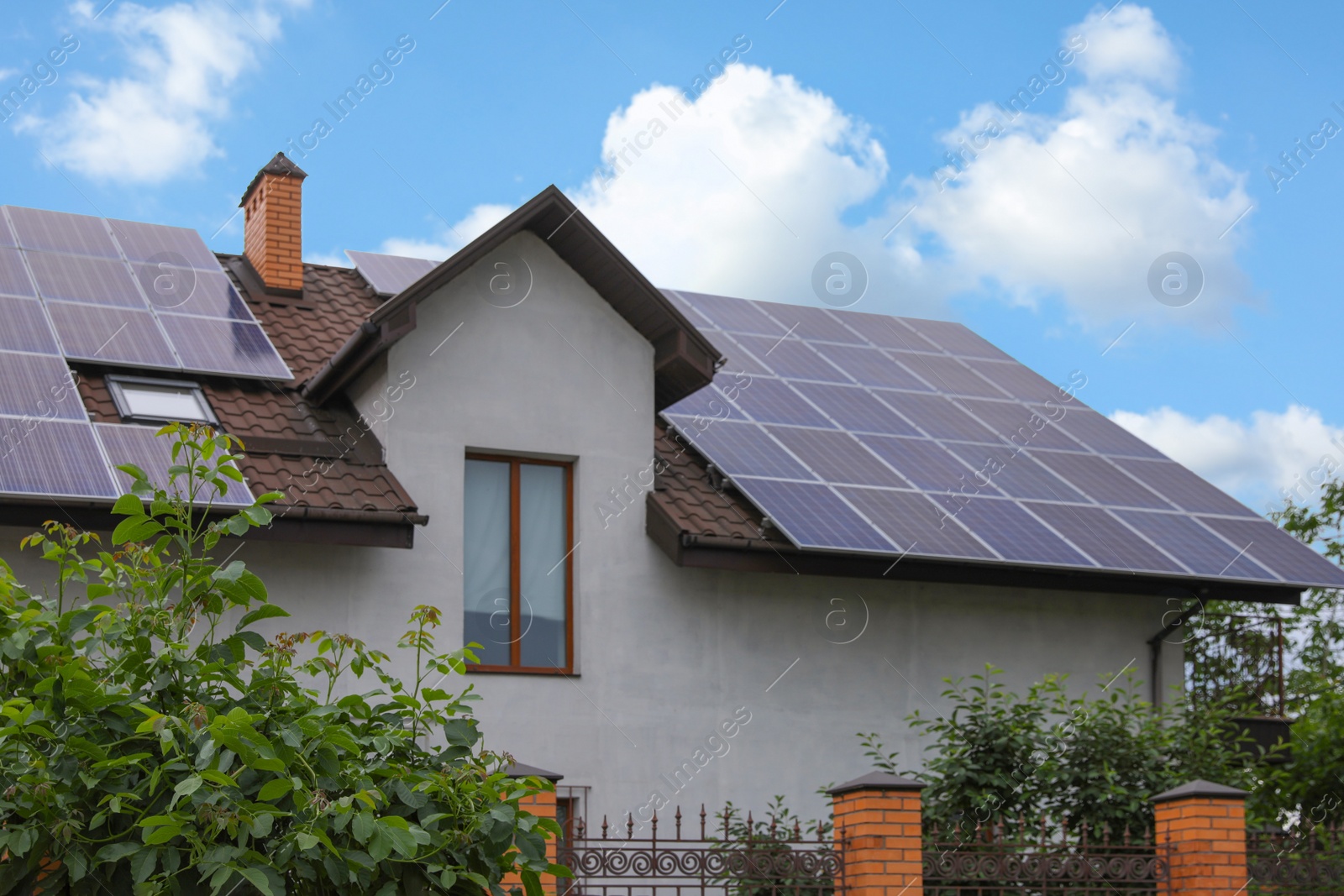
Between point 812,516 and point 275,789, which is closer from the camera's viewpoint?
point 275,789

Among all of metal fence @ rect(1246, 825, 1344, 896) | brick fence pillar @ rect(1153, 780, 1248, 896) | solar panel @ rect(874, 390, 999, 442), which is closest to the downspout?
solar panel @ rect(874, 390, 999, 442)

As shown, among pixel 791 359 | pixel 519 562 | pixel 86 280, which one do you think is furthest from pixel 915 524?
pixel 86 280

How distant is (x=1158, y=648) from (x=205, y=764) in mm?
12714

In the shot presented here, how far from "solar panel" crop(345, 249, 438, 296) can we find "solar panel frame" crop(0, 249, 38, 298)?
3671 millimetres

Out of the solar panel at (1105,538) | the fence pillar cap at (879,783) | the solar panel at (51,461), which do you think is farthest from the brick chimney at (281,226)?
the fence pillar cap at (879,783)

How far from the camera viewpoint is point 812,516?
13977 millimetres

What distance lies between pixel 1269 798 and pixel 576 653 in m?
6.93

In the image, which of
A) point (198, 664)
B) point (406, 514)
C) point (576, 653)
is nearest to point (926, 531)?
point (576, 653)

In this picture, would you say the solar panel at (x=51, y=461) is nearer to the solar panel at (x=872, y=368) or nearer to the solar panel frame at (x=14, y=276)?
the solar panel frame at (x=14, y=276)

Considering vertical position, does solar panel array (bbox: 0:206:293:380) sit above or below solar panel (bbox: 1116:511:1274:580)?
above

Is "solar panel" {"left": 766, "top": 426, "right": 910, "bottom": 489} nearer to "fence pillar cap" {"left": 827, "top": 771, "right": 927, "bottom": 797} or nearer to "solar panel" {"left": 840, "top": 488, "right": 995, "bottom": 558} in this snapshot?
"solar panel" {"left": 840, "top": 488, "right": 995, "bottom": 558}

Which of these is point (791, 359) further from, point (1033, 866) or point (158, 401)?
point (1033, 866)

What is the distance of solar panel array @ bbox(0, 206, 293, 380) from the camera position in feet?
45.3

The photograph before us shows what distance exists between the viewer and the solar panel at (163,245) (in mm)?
16469
